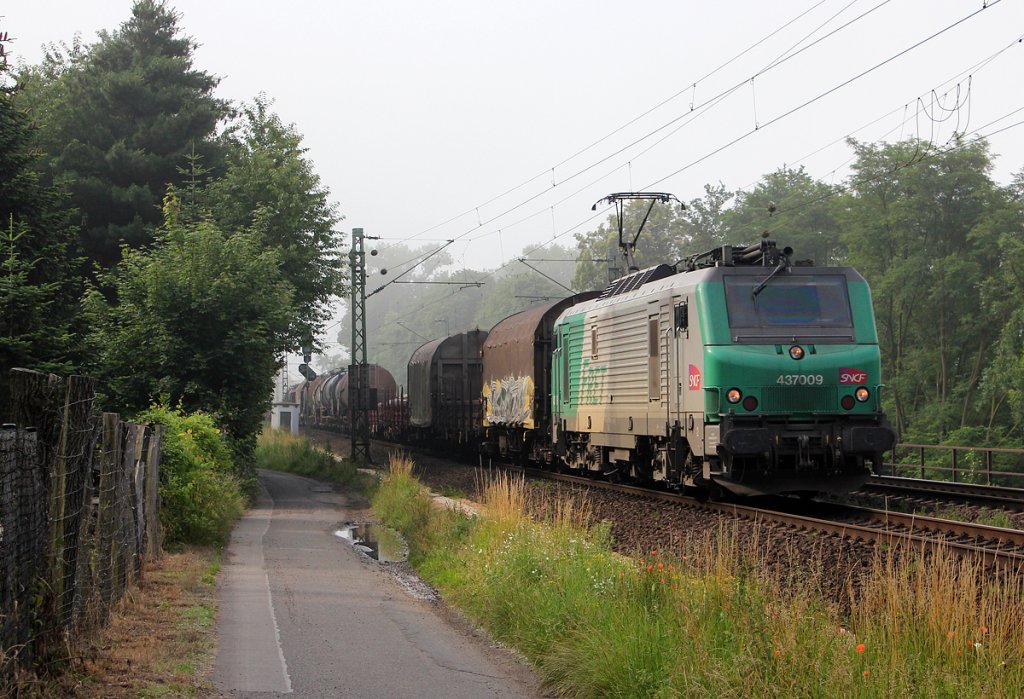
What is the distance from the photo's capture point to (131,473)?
11688 mm

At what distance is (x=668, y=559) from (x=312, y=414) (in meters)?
62.5

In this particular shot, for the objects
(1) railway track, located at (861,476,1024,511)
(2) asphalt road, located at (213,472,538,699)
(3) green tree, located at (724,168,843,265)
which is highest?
(3) green tree, located at (724,168,843,265)

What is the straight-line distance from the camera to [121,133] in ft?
119

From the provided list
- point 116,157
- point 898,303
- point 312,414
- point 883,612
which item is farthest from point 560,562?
point 312,414

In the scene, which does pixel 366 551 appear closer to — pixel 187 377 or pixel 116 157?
pixel 187 377

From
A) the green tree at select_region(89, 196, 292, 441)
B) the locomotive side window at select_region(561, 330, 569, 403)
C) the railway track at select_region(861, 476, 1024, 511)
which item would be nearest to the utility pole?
the green tree at select_region(89, 196, 292, 441)

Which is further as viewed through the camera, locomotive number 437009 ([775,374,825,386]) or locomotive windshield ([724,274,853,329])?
locomotive windshield ([724,274,853,329])

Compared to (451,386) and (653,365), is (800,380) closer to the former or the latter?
(653,365)

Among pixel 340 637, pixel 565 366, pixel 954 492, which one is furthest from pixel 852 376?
pixel 340 637

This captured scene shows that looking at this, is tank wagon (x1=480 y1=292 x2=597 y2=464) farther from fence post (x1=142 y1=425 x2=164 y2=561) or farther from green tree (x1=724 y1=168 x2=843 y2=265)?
green tree (x1=724 y1=168 x2=843 y2=265)

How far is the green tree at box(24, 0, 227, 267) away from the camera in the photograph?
3491 centimetres

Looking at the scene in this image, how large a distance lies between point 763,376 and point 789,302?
128cm

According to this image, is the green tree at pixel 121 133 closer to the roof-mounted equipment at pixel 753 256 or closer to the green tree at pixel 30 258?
the green tree at pixel 30 258

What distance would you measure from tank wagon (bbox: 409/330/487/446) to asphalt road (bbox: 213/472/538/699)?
17.8m
